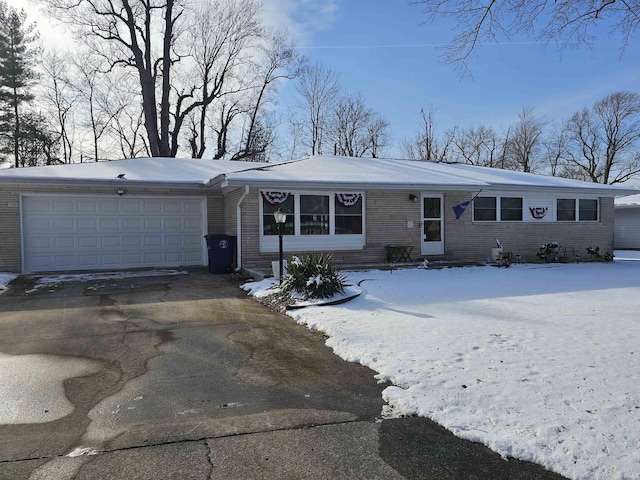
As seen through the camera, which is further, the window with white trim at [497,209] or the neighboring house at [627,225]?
the neighboring house at [627,225]

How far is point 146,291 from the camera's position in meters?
9.16

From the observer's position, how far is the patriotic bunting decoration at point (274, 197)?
11.4 metres

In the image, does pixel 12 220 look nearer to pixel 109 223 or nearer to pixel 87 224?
pixel 87 224

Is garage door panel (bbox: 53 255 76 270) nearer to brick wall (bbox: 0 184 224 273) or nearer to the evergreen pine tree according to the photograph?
brick wall (bbox: 0 184 224 273)

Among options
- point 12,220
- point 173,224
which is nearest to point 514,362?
point 173,224

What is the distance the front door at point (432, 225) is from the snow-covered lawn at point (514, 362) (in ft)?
13.7

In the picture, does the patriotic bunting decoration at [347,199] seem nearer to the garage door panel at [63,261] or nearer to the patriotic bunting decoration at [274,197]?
the patriotic bunting decoration at [274,197]

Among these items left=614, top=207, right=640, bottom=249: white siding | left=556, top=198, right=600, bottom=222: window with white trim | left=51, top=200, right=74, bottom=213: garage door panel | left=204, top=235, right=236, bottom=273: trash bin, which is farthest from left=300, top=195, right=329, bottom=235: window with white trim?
left=614, top=207, right=640, bottom=249: white siding

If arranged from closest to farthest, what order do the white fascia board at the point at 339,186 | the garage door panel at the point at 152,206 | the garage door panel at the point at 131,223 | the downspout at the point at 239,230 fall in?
the white fascia board at the point at 339,186 < the downspout at the point at 239,230 < the garage door panel at the point at 131,223 < the garage door panel at the point at 152,206

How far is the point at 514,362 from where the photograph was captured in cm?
444

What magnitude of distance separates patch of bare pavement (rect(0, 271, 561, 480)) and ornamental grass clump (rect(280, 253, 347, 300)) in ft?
4.60

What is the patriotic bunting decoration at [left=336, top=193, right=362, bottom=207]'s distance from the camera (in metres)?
12.0

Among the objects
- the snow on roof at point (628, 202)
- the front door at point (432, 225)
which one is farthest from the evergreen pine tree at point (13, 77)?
the snow on roof at point (628, 202)

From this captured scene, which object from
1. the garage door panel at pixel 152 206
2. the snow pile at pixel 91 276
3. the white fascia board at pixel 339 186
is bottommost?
the snow pile at pixel 91 276
